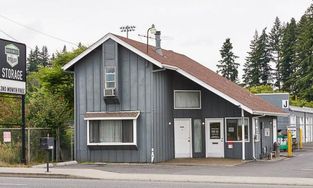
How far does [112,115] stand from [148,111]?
194 centimetres

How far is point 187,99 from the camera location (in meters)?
34.0

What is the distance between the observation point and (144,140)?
3119 centimetres

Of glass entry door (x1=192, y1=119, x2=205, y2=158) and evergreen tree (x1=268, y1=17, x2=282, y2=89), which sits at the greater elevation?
evergreen tree (x1=268, y1=17, x2=282, y2=89)

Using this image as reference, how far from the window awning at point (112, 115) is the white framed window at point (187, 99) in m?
3.28

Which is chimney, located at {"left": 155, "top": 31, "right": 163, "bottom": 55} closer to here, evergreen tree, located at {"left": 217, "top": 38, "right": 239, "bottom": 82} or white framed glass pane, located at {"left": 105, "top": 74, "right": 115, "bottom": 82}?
Answer: white framed glass pane, located at {"left": 105, "top": 74, "right": 115, "bottom": 82}

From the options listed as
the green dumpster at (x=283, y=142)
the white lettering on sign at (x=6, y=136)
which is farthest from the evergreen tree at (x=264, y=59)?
the white lettering on sign at (x=6, y=136)

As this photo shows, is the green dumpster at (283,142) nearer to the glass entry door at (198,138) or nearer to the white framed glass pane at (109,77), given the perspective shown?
the glass entry door at (198,138)

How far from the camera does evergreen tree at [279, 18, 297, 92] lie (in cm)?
9875

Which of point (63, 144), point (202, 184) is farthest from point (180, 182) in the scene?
point (63, 144)

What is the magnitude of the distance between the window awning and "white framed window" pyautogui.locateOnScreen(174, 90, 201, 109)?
10.8ft

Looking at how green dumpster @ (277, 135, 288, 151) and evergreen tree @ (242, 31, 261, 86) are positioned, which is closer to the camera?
green dumpster @ (277, 135, 288, 151)

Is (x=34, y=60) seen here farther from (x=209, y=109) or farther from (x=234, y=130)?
(x=234, y=130)

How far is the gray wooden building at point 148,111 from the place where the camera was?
31.2 metres

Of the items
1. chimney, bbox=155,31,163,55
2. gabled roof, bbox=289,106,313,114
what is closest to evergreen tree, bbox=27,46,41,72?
gabled roof, bbox=289,106,313,114
